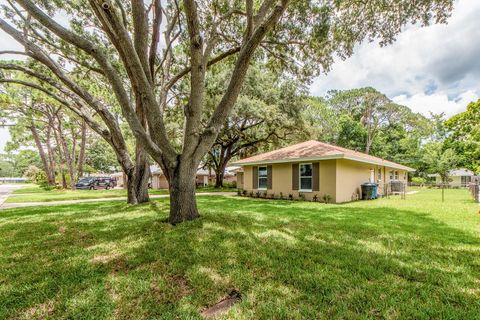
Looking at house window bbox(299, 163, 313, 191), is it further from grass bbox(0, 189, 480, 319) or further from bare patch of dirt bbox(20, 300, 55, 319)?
bare patch of dirt bbox(20, 300, 55, 319)

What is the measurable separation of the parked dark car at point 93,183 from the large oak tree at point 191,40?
16644 mm

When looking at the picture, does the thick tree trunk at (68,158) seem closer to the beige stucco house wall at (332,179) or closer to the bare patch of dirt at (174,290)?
the beige stucco house wall at (332,179)

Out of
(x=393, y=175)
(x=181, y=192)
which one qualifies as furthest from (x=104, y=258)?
(x=393, y=175)

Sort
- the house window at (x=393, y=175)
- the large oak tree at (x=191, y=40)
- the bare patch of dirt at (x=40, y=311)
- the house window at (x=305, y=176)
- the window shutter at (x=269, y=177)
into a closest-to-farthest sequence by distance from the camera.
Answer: the bare patch of dirt at (x=40, y=311) → the large oak tree at (x=191, y=40) → the house window at (x=305, y=176) → the window shutter at (x=269, y=177) → the house window at (x=393, y=175)

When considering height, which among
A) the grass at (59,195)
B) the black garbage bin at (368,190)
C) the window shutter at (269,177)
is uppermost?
the window shutter at (269,177)

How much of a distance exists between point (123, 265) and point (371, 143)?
34275 mm

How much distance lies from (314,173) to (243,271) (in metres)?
8.93

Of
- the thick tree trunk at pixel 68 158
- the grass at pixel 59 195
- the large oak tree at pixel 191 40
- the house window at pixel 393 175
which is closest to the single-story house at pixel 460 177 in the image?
the house window at pixel 393 175

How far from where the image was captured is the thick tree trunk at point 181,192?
5309 mm

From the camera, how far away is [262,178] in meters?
13.7

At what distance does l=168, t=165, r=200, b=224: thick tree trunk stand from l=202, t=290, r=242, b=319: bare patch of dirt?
10.5 feet

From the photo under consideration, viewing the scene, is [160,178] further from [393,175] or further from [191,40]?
[191,40]

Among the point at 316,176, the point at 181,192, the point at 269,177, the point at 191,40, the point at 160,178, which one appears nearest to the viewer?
the point at 191,40

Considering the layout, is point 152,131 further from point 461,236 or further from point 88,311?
point 461,236
